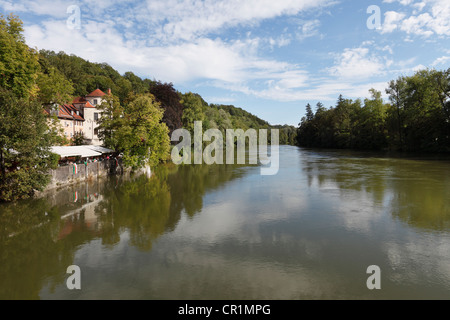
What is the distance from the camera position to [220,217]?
1409cm

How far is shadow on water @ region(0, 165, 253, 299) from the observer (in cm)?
845

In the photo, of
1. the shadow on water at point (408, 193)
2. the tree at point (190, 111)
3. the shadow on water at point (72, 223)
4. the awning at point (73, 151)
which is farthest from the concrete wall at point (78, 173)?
the tree at point (190, 111)

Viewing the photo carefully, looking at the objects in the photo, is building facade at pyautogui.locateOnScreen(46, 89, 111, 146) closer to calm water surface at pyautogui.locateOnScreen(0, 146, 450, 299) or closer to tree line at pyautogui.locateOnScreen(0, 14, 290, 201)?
tree line at pyautogui.locateOnScreen(0, 14, 290, 201)

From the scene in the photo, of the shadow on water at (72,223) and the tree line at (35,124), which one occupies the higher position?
the tree line at (35,124)

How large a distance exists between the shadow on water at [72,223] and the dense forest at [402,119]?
54747 mm

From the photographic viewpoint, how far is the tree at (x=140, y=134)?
2691 cm

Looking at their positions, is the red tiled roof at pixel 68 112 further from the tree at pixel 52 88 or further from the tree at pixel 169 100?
the tree at pixel 52 88

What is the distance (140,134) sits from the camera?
26641 millimetres

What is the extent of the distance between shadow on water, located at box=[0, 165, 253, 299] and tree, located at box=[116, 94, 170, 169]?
506 cm

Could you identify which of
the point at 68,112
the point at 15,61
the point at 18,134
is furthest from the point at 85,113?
the point at 18,134

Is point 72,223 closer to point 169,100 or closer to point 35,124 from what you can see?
point 35,124

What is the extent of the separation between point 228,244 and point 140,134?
1878cm
